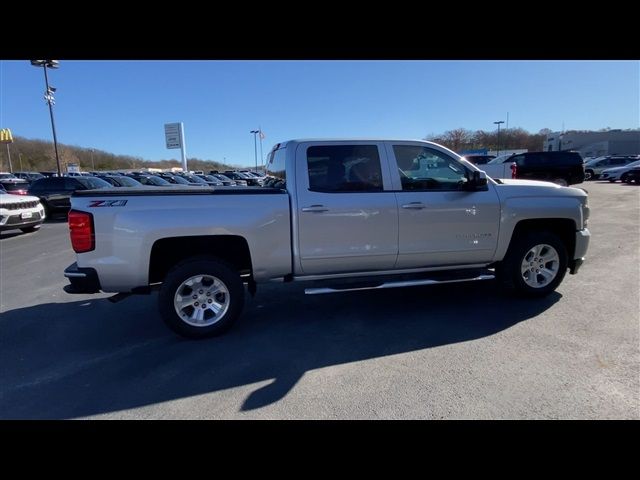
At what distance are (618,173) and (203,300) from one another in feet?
111

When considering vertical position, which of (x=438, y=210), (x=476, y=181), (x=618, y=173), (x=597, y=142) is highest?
(x=597, y=142)

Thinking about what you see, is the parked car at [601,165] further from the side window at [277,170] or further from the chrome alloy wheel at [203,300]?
the chrome alloy wheel at [203,300]

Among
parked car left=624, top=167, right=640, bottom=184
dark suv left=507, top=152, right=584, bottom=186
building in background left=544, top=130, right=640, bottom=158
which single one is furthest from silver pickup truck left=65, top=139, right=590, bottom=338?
building in background left=544, top=130, right=640, bottom=158

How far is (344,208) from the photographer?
156 inches

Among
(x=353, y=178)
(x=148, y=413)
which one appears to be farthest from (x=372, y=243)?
(x=148, y=413)

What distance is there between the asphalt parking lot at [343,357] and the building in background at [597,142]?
6902cm

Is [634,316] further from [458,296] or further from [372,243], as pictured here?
[372,243]

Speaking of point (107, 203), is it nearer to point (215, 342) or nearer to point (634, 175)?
point (215, 342)

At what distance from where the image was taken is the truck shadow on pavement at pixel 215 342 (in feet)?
9.43

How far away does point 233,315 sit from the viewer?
151 inches

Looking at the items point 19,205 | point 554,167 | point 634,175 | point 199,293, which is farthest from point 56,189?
point 634,175

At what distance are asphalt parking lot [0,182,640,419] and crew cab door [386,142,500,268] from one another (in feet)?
2.36

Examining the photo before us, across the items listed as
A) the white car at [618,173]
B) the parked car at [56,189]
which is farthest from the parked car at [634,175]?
the parked car at [56,189]
